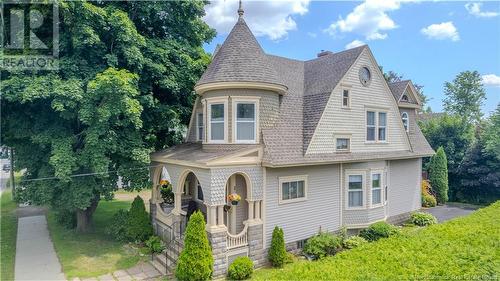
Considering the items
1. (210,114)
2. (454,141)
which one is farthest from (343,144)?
(454,141)

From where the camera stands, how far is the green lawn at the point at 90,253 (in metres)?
10.9

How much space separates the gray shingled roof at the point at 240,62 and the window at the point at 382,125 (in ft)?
20.8

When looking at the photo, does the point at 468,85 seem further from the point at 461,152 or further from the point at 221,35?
the point at 221,35

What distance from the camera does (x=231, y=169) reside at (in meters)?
10.7

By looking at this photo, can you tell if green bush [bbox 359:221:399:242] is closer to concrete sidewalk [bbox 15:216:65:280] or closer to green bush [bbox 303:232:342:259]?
green bush [bbox 303:232:342:259]

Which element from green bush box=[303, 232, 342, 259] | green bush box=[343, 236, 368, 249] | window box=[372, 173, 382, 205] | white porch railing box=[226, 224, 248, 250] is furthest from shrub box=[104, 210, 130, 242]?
window box=[372, 173, 382, 205]

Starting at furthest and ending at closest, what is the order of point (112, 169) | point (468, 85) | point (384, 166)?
point (468, 85)
point (384, 166)
point (112, 169)

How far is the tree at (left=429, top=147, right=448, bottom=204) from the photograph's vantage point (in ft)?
71.1

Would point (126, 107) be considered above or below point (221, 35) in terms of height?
below

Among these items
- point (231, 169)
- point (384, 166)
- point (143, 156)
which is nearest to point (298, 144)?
point (231, 169)

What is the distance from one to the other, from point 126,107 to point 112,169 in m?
3.90

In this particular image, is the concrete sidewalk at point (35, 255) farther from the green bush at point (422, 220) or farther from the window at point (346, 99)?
the green bush at point (422, 220)

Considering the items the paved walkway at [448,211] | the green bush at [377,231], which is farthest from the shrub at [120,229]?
the paved walkway at [448,211]

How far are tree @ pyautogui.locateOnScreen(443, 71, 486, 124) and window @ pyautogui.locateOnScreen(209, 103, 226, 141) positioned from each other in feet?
144
